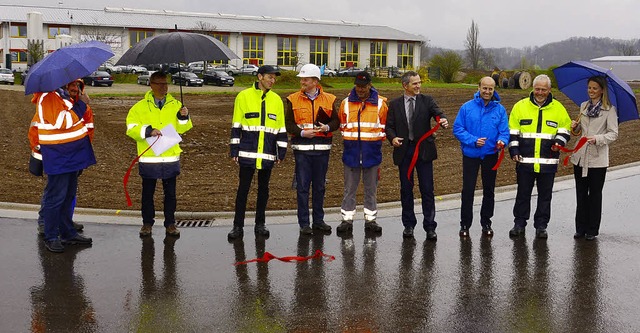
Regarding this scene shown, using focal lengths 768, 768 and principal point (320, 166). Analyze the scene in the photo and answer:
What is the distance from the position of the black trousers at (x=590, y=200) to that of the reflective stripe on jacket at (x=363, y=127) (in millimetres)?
2431

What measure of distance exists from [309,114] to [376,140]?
87 centimetres

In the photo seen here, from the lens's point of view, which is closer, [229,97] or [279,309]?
[279,309]

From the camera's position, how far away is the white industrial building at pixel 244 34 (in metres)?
78.4

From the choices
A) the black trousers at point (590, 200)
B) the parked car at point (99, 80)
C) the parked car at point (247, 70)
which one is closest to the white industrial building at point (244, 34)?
the parked car at point (247, 70)

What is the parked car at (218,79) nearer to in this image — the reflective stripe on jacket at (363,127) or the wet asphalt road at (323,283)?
the wet asphalt road at (323,283)

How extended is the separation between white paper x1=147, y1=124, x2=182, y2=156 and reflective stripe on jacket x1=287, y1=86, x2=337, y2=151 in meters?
1.39

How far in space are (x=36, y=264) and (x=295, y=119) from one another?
332 centimetres

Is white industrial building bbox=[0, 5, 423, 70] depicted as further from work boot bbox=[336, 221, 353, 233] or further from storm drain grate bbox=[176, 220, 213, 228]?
work boot bbox=[336, 221, 353, 233]

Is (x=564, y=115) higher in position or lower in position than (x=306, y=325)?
higher

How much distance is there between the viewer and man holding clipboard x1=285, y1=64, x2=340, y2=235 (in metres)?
9.07

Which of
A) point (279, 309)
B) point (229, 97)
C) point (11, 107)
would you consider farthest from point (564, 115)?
point (229, 97)

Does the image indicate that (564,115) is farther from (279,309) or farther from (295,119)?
(279,309)

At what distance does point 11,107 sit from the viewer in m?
28.9

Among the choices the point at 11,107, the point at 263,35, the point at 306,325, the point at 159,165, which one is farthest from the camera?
the point at 263,35
